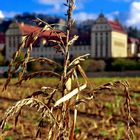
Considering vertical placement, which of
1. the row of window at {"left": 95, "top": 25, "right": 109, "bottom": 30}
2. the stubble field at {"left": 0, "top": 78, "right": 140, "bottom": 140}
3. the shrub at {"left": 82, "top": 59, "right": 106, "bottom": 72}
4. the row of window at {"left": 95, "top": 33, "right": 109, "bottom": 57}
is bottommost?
the shrub at {"left": 82, "top": 59, "right": 106, "bottom": 72}

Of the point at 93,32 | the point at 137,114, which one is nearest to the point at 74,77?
the point at 137,114

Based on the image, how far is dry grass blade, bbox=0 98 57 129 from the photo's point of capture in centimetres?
135

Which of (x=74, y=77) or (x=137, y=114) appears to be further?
(x=137, y=114)

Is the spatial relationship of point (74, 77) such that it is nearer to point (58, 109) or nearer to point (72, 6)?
point (58, 109)

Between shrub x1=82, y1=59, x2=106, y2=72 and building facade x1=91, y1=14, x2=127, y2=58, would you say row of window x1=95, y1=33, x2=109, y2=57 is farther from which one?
shrub x1=82, y1=59, x2=106, y2=72

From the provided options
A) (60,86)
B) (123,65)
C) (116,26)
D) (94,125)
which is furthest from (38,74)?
(116,26)

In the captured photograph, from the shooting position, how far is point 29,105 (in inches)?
55.2

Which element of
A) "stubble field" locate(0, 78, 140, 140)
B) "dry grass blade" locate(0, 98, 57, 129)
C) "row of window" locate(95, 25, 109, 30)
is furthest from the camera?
"row of window" locate(95, 25, 109, 30)

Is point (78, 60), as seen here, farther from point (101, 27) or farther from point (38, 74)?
point (101, 27)

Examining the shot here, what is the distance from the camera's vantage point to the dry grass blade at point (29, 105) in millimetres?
1349

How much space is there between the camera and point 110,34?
8700 centimetres

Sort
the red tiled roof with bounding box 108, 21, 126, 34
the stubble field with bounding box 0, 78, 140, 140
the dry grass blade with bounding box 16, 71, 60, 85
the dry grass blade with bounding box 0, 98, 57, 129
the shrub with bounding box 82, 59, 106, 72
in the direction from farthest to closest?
the red tiled roof with bounding box 108, 21, 126, 34
the shrub with bounding box 82, 59, 106, 72
the stubble field with bounding box 0, 78, 140, 140
the dry grass blade with bounding box 16, 71, 60, 85
the dry grass blade with bounding box 0, 98, 57, 129

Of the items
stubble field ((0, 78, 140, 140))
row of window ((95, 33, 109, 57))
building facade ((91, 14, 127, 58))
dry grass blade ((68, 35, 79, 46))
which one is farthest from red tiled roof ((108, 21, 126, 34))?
dry grass blade ((68, 35, 79, 46))

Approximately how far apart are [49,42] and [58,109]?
0.73 ft
